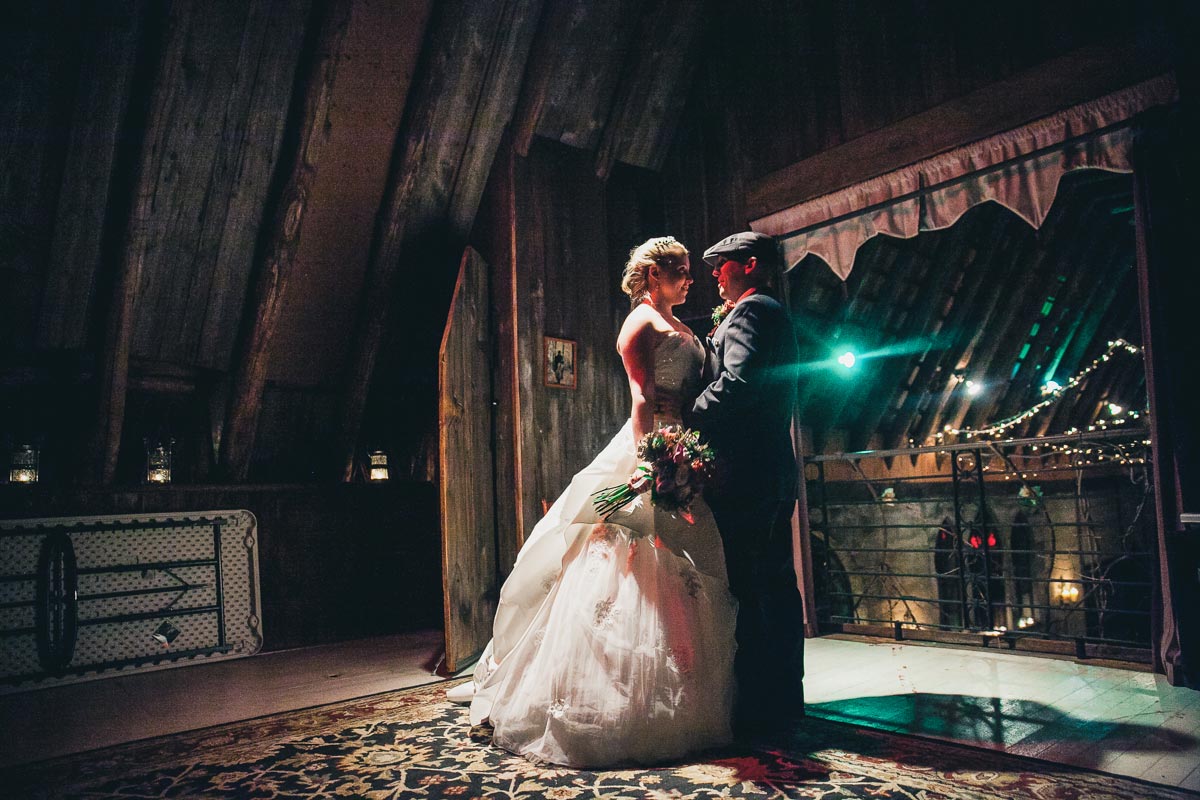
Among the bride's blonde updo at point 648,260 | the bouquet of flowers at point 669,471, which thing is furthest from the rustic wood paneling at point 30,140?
the bouquet of flowers at point 669,471

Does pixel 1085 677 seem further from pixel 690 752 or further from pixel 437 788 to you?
pixel 437 788

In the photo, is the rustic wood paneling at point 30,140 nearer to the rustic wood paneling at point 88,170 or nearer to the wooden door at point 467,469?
the rustic wood paneling at point 88,170

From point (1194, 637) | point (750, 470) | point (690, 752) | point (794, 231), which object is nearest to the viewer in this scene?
point (690, 752)

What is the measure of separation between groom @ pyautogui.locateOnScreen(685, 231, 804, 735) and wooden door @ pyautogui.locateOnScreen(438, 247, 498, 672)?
70.8 inches

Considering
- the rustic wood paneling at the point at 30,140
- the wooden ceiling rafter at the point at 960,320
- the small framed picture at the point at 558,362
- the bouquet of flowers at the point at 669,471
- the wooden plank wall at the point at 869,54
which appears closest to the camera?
the bouquet of flowers at the point at 669,471

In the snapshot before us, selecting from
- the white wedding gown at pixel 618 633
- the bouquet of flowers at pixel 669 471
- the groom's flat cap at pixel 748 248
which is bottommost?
the white wedding gown at pixel 618 633

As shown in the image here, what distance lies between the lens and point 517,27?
430 centimetres

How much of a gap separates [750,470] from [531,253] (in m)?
2.45

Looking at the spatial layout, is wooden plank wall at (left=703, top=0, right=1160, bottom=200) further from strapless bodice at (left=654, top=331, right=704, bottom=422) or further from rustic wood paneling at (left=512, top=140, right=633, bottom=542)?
strapless bodice at (left=654, top=331, right=704, bottom=422)

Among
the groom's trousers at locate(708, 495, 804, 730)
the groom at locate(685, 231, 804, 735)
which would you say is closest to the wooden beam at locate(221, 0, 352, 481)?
the groom at locate(685, 231, 804, 735)

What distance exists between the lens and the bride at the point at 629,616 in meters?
2.19

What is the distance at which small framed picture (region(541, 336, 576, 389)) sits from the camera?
4.38 m

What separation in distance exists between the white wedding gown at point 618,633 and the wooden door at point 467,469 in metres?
1.24

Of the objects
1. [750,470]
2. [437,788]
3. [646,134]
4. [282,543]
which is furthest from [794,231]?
[282,543]
